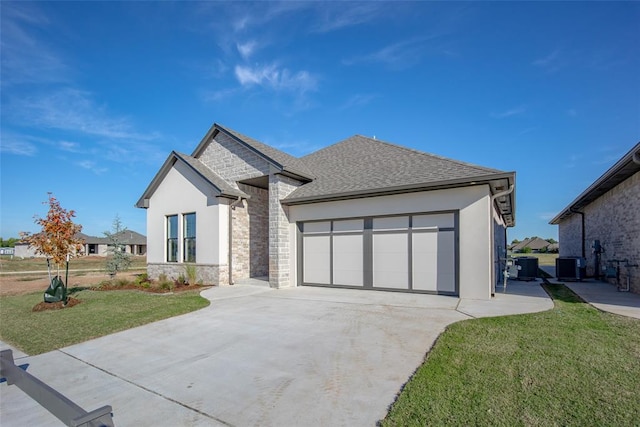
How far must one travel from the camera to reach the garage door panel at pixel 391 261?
34.1 ft

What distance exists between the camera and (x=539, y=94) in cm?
1250

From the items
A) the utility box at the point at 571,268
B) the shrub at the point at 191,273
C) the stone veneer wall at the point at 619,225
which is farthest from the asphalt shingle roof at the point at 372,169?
the utility box at the point at 571,268

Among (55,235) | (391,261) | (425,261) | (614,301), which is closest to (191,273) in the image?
(55,235)

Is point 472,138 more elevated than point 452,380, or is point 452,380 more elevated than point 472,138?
point 472,138

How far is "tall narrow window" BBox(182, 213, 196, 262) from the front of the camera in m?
14.3

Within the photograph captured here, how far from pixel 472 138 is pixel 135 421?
58.4 ft

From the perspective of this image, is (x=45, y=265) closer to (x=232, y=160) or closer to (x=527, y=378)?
(x=232, y=160)

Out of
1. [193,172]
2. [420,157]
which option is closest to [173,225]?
[193,172]

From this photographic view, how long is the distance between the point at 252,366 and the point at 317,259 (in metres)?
7.65

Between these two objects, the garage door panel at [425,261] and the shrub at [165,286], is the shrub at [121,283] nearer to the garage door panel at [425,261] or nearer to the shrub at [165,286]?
the shrub at [165,286]

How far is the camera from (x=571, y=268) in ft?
47.6

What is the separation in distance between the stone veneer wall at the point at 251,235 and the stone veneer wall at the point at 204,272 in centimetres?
64

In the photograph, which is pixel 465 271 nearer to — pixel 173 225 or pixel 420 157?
pixel 420 157

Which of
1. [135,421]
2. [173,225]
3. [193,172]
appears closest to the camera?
[135,421]
